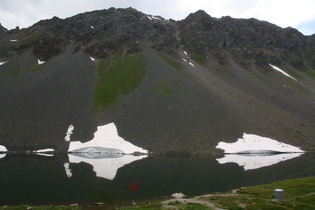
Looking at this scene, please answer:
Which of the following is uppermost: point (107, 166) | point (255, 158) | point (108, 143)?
point (108, 143)

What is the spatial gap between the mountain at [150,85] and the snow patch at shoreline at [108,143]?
1.92 meters

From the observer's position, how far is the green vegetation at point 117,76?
109m

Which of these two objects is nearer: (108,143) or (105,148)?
(105,148)

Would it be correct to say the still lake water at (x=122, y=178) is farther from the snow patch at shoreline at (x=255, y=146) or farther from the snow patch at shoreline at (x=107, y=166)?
the snow patch at shoreline at (x=255, y=146)

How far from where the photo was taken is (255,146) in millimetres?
83188

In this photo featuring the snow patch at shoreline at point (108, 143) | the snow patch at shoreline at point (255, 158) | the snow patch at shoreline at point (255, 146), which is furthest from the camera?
the snow patch at shoreline at point (255, 146)

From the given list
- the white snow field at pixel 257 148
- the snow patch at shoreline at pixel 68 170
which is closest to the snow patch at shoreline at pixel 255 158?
the white snow field at pixel 257 148

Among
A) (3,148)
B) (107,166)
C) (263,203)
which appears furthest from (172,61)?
(263,203)

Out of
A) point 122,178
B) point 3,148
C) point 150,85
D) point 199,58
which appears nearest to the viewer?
point 122,178

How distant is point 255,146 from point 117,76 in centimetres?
7334

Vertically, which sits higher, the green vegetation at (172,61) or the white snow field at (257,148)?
the green vegetation at (172,61)

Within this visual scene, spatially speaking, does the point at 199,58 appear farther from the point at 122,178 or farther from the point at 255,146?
the point at 122,178

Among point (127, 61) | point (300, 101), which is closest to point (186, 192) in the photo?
point (300, 101)

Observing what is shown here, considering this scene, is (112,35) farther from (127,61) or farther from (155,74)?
(155,74)
